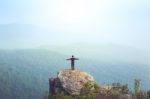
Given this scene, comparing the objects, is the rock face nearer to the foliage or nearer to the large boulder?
the large boulder

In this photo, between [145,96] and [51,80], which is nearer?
[145,96]

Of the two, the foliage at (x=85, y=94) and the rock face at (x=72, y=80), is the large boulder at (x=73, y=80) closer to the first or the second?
the rock face at (x=72, y=80)

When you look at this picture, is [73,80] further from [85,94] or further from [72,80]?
[85,94]

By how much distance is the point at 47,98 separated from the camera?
210 ft

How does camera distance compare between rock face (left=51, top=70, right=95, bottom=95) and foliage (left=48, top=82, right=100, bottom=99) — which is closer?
foliage (left=48, top=82, right=100, bottom=99)

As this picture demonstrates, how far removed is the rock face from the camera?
61938mm

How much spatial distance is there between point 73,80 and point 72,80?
0.54ft

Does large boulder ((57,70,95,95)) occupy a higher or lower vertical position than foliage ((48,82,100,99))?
higher

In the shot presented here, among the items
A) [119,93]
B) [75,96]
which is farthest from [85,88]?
[119,93]

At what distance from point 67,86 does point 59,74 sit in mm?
2708

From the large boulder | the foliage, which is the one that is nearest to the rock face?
the large boulder

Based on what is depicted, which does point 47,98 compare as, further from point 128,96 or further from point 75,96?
point 128,96

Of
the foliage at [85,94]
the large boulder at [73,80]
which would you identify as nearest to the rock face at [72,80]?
the large boulder at [73,80]

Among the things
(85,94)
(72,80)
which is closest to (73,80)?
(72,80)
